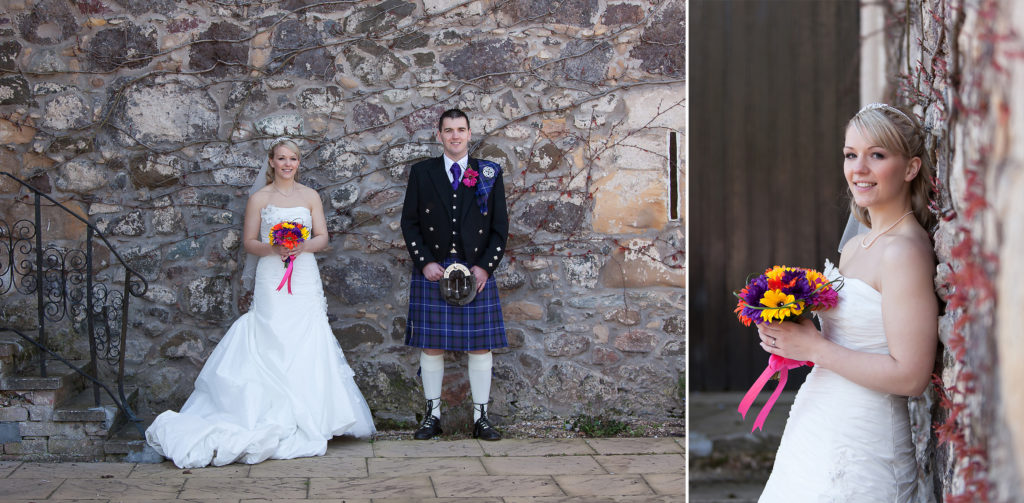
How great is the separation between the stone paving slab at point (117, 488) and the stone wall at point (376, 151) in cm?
99

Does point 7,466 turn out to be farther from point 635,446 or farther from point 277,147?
point 635,446

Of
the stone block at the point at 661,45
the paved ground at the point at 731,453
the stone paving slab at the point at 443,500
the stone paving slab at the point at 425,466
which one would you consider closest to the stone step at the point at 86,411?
the stone paving slab at the point at 425,466

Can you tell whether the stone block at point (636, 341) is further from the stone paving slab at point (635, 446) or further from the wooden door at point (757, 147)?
the wooden door at point (757, 147)

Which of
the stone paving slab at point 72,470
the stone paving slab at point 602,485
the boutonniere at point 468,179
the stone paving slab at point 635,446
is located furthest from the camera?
the boutonniere at point 468,179

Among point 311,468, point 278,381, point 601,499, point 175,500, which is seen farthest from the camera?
point 278,381

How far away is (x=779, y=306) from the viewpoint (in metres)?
1.90

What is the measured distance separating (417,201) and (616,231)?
1.14 metres

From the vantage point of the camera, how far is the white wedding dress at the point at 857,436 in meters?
1.87

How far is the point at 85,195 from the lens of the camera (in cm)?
464

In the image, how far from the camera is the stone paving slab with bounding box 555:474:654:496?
12.0ft

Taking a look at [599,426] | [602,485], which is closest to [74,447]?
[602,485]

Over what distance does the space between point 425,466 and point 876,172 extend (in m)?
2.70

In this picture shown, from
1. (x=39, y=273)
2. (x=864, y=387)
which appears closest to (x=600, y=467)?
(x=864, y=387)

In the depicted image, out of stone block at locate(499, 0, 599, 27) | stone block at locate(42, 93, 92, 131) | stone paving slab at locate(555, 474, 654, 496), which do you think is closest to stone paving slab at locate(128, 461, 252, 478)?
stone paving slab at locate(555, 474, 654, 496)
